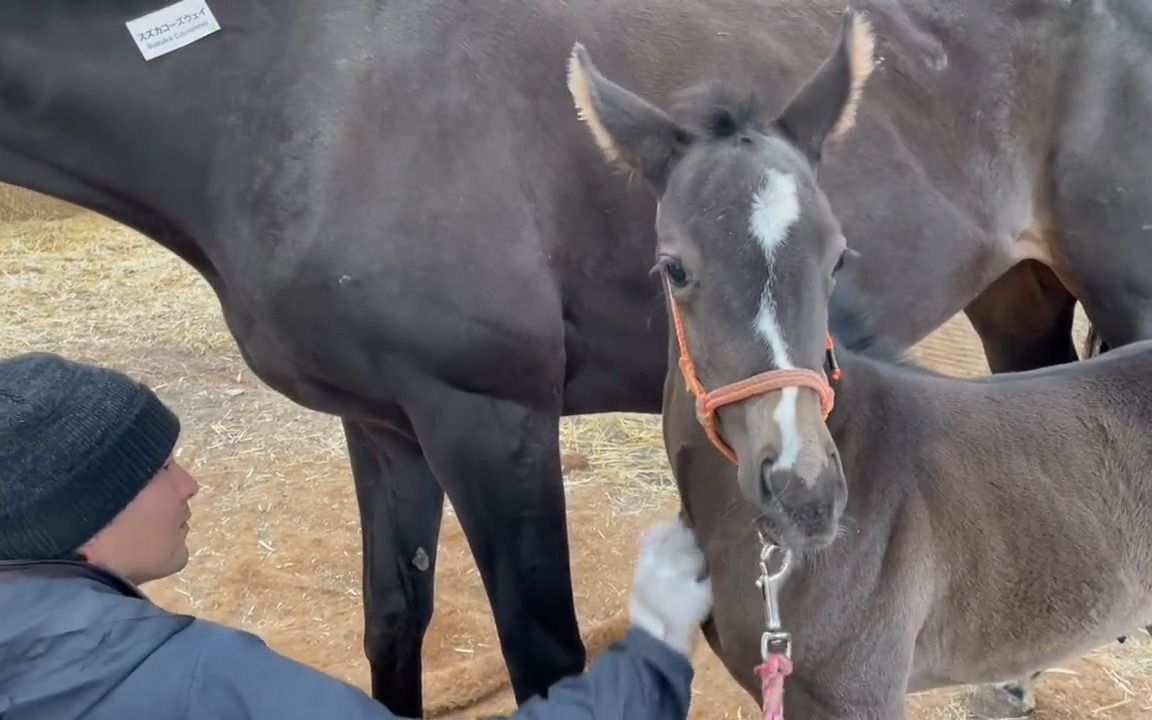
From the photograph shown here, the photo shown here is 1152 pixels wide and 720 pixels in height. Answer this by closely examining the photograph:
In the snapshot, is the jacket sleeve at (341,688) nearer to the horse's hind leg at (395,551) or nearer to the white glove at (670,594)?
the white glove at (670,594)

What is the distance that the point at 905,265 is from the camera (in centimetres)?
240

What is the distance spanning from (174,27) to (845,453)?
141 centimetres

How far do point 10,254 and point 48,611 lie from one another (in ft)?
21.2

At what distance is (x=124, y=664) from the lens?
42.1 inches

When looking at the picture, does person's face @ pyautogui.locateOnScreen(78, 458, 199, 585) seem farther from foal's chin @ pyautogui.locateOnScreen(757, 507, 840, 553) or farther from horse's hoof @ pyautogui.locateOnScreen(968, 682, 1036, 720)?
horse's hoof @ pyautogui.locateOnScreen(968, 682, 1036, 720)

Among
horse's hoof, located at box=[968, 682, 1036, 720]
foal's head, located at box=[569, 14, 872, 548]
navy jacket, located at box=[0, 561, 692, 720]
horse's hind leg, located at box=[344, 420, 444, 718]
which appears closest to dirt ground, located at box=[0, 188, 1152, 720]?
horse's hoof, located at box=[968, 682, 1036, 720]

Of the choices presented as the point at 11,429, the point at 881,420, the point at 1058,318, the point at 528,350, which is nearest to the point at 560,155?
the point at 528,350

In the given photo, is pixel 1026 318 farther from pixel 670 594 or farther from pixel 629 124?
pixel 670 594

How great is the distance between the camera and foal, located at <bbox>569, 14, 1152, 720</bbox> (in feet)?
4.87

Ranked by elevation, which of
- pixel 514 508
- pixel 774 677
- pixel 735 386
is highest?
pixel 735 386

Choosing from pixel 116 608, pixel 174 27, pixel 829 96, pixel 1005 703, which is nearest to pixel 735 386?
pixel 829 96

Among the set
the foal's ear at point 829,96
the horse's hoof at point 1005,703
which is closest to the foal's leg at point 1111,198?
the horse's hoof at point 1005,703

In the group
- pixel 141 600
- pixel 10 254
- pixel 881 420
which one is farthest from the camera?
pixel 10 254

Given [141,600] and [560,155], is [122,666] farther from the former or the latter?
[560,155]
